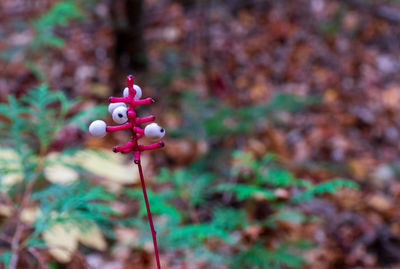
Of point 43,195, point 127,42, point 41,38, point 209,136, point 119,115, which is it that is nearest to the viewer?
point 119,115

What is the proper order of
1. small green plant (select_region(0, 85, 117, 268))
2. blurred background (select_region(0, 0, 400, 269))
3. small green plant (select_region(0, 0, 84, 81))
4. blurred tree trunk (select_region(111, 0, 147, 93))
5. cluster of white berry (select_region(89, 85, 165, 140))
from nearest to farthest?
cluster of white berry (select_region(89, 85, 165, 140)), small green plant (select_region(0, 85, 117, 268)), blurred background (select_region(0, 0, 400, 269)), small green plant (select_region(0, 0, 84, 81)), blurred tree trunk (select_region(111, 0, 147, 93))

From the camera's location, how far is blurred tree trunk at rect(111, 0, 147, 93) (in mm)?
3887

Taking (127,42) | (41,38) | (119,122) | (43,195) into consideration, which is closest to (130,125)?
(119,122)

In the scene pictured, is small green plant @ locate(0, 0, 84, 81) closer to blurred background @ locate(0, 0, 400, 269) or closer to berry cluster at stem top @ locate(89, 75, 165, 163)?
blurred background @ locate(0, 0, 400, 269)

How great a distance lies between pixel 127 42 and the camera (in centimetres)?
404

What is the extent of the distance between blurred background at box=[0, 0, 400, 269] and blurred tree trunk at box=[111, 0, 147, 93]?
0.01 meters

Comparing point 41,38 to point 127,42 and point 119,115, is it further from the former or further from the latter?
point 119,115

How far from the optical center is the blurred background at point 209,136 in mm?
1667

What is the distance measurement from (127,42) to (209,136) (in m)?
1.38

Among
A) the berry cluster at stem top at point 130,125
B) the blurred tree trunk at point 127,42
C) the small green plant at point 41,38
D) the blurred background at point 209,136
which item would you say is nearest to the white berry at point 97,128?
the berry cluster at stem top at point 130,125

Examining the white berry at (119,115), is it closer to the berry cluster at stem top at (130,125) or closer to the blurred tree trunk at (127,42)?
the berry cluster at stem top at (130,125)

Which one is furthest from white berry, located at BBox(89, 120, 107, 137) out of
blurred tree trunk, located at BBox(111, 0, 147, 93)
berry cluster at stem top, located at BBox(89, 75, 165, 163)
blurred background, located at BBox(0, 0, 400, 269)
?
blurred tree trunk, located at BBox(111, 0, 147, 93)

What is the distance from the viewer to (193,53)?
4.92m

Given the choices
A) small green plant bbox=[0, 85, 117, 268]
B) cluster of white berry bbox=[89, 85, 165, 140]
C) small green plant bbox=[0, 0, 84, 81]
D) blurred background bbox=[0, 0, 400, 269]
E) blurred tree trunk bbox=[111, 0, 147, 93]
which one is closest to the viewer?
cluster of white berry bbox=[89, 85, 165, 140]
